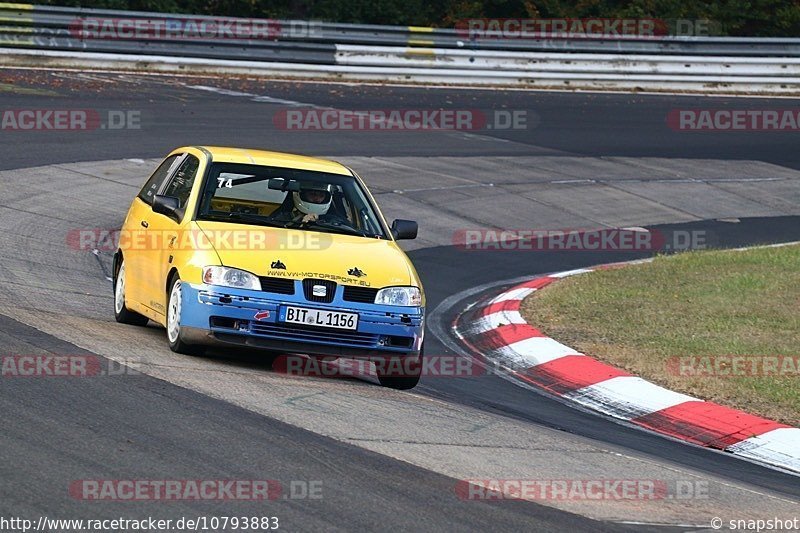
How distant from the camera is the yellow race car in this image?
343 inches

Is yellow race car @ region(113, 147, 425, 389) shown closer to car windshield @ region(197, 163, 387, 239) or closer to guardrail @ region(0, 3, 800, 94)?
car windshield @ region(197, 163, 387, 239)

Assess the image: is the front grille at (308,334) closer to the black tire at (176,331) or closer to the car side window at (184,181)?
the black tire at (176,331)

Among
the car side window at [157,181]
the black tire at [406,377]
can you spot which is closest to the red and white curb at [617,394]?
the black tire at [406,377]

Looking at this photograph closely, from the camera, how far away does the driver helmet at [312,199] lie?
9.77 meters

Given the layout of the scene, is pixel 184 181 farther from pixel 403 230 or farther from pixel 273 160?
pixel 403 230

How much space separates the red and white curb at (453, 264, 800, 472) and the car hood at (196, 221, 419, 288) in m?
1.67

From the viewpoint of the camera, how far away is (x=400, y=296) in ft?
29.6

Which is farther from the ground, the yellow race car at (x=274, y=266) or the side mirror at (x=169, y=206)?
the side mirror at (x=169, y=206)

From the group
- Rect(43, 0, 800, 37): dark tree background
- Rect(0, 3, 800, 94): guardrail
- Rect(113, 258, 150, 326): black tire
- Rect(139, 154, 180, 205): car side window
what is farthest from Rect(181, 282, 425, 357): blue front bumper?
Rect(43, 0, 800, 37): dark tree background

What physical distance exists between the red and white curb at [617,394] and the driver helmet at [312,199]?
2047 millimetres

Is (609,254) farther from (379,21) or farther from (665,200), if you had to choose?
(379,21)

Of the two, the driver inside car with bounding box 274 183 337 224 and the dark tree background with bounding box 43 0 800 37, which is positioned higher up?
the dark tree background with bounding box 43 0 800 37

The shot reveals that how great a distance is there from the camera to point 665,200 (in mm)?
20188

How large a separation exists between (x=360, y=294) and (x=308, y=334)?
441 mm
